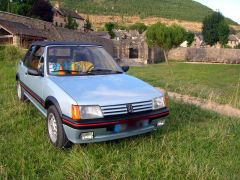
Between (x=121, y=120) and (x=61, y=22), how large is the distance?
62886 mm

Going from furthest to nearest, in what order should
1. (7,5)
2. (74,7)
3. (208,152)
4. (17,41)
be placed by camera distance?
1. (74,7)
2. (7,5)
3. (17,41)
4. (208,152)

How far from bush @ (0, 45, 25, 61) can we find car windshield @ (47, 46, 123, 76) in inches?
509

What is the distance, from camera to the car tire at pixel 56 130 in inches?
170

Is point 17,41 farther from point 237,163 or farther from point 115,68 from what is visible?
point 237,163

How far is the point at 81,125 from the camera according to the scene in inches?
156

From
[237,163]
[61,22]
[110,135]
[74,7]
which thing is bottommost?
[237,163]

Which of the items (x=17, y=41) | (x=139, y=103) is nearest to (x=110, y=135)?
(x=139, y=103)

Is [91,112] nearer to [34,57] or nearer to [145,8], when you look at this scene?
[34,57]

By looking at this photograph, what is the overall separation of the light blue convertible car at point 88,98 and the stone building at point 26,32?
19131 millimetres

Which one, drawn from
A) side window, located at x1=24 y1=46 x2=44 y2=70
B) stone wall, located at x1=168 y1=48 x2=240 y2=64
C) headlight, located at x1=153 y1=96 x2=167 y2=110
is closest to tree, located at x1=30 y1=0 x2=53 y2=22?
stone wall, located at x1=168 y1=48 x2=240 y2=64

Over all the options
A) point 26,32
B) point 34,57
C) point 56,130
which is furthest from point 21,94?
point 26,32

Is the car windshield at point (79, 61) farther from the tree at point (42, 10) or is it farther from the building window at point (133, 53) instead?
the tree at point (42, 10)

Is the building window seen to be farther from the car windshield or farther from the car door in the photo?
the car windshield

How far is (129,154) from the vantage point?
437 cm
